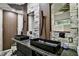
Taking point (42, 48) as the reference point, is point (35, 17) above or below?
above

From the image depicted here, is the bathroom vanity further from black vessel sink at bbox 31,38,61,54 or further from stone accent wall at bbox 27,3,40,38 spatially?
stone accent wall at bbox 27,3,40,38

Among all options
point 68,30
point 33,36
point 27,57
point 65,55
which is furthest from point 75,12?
point 27,57

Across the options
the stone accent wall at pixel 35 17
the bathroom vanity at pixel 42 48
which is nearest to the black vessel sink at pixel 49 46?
the bathroom vanity at pixel 42 48

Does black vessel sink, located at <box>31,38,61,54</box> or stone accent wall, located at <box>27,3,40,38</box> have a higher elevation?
stone accent wall, located at <box>27,3,40,38</box>

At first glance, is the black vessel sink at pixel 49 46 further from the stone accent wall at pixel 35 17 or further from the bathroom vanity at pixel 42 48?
the stone accent wall at pixel 35 17

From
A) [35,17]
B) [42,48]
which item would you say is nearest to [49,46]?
[42,48]

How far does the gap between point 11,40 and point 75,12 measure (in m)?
1.02

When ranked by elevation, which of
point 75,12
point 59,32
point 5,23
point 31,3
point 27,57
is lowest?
point 27,57

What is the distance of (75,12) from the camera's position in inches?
43.7

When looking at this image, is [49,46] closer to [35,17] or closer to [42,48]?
[42,48]

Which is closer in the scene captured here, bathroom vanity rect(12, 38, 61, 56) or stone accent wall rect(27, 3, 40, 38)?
bathroom vanity rect(12, 38, 61, 56)

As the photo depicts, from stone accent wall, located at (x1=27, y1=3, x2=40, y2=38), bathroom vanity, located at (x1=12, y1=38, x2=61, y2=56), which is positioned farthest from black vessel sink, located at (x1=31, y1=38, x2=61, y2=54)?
stone accent wall, located at (x1=27, y1=3, x2=40, y2=38)

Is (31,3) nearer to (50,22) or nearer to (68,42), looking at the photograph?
(50,22)

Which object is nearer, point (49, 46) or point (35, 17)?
point (49, 46)
